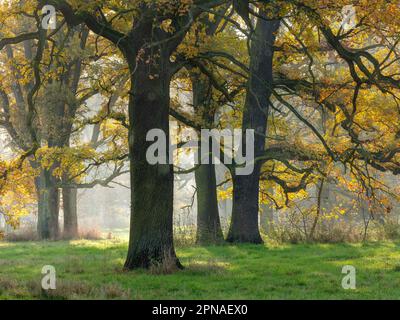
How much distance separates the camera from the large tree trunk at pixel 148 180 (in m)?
13.8

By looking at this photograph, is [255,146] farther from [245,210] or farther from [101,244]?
[101,244]

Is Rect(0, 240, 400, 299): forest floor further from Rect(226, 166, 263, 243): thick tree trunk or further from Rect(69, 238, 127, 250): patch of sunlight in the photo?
Rect(69, 238, 127, 250): patch of sunlight

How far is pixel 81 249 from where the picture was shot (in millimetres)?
21078

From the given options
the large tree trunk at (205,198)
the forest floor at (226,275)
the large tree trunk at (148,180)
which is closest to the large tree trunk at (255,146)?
the large tree trunk at (205,198)

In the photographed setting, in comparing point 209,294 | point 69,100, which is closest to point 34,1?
point 209,294

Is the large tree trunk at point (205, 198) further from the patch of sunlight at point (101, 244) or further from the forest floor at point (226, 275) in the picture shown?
the patch of sunlight at point (101, 244)

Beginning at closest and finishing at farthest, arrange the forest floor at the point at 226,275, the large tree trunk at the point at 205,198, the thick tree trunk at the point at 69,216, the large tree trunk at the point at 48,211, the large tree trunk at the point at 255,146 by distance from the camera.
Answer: the forest floor at the point at 226,275, the large tree trunk at the point at 205,198, the large tree trunk at the point at 255,146, the large tree trunk at the point at 48,211, the thick tree trunk at the point at 69,216

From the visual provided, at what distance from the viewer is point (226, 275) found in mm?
13203

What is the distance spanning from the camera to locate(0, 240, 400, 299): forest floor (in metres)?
11.0

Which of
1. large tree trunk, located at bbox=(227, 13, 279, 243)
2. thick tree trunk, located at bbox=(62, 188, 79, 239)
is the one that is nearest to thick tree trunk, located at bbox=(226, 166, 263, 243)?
large tree trunk, located at bbox=(227, 13, 279, 243)

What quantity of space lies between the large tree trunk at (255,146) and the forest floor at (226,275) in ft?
5.43

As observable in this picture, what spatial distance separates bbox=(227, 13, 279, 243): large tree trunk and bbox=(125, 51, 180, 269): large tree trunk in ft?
24.5
